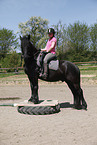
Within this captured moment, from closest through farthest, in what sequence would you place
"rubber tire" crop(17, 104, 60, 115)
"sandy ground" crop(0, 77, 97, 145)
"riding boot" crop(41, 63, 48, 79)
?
"sandy ground" crop(0, 77, 97, 145)
"rubber tire" crop(17, 104, 60, 115)
"riding boot" crop(41, 63, 48, 79)

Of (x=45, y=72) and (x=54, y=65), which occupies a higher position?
(x=54, y=65)

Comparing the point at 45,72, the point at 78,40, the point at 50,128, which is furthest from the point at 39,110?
the point at 78,40

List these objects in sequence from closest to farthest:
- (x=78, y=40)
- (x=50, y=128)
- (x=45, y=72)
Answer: (x=50, y=128), (x=45, y=72), (x=78, y=40)

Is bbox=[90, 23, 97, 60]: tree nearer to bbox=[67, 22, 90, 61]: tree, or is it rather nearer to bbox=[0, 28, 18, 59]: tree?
bbox=[67, 22, 90, 61]: tree

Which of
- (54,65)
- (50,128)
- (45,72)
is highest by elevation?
(54,65)

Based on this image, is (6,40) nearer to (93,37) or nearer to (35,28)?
(35,28)

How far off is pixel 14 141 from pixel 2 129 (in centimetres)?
102

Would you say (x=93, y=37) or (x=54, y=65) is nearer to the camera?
(x=54, y=65)

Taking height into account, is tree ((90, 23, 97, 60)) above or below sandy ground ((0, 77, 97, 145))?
above

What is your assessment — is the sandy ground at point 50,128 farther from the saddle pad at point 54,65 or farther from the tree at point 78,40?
the tree at point 78,40

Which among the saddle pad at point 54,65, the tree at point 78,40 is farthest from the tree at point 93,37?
the saddle pad at point 54,65

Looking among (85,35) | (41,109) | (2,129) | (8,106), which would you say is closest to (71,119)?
(41,109)

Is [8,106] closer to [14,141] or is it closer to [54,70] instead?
[54,70]

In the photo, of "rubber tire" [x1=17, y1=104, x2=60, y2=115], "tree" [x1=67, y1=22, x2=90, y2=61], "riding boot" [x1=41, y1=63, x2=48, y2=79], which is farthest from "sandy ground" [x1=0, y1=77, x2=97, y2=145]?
"tree" [x1=67, y1=22, x2=90, y2=61]
